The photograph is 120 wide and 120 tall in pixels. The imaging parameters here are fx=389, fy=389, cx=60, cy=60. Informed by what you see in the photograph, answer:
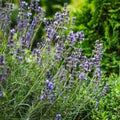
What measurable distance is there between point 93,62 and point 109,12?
1757mm

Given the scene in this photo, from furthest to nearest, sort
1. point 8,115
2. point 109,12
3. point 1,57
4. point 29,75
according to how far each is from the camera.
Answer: point 109,12 < point 29,75 < point 8,115 < point 1,57

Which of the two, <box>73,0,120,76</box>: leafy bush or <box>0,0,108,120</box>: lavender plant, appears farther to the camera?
<box>73,0,120,76</box>: leafy bush

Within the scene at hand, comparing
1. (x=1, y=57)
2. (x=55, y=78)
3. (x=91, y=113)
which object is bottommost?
(x=91, y=113)

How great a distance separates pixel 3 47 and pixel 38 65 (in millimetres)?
330

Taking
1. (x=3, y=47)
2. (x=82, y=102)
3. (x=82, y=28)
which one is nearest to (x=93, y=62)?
(x=82, y=102)

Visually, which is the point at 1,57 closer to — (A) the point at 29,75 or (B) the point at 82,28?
(A) the point at 29,75

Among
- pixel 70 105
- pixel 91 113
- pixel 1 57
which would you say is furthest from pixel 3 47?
pixel 91 113

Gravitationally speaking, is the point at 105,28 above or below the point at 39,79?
above

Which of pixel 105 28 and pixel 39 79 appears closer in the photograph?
pixel 39 79

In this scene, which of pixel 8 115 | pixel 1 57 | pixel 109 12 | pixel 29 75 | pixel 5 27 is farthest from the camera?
pixel 109 12

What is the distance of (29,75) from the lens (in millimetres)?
3131

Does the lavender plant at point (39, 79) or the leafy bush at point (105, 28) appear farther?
the leafy bush at point (105, 28)

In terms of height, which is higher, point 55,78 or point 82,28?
point 82,28

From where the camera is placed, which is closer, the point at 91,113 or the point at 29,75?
the point at 29,75
